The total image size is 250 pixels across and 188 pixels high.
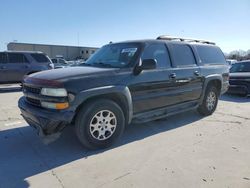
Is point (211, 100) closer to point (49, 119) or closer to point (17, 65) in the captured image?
point (49, 119)

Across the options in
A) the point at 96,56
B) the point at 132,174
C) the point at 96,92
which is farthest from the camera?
the point at 96,56

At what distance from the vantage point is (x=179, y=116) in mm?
6191

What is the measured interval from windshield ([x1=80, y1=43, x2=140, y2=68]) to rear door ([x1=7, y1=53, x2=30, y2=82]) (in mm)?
7834

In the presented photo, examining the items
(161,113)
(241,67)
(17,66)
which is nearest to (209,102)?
(161,113)

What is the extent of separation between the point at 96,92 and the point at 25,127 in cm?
240

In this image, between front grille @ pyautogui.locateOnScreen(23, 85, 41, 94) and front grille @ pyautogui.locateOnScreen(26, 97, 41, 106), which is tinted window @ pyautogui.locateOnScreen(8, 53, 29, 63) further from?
front grille @ pyautogui.locateOnScreen(26, 97, 41, 106)

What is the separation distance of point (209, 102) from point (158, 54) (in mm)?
2330

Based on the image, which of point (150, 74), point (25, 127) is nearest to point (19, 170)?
point (25, 127)

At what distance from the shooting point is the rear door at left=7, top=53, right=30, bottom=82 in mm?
11677

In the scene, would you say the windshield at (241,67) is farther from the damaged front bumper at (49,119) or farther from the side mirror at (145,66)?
the damaged front bumper at (49,119)

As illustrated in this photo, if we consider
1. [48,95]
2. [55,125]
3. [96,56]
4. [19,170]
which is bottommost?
[19,170]

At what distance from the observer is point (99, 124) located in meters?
3.95

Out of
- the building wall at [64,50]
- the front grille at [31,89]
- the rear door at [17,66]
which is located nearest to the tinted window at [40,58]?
the rear door at [17,66]

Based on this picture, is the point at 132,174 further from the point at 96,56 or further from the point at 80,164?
the point at 96,56
